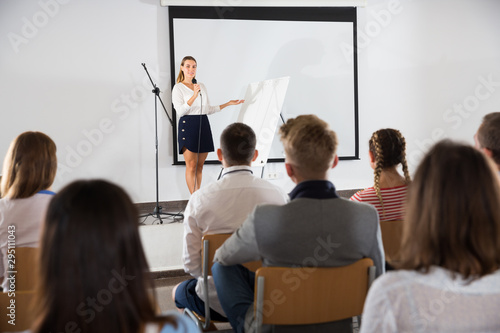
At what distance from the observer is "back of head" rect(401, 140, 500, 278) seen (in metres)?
0.96

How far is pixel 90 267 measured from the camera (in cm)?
Result: 80

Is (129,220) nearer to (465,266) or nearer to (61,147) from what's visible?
(465,266)

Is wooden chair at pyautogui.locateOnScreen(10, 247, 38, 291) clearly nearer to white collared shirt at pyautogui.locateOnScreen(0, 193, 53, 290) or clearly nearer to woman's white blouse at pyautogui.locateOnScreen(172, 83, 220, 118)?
white collared shirt at pyautogui.locateOnScreen(0, 193, 53, 290)

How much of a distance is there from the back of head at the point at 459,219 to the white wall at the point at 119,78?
13.6ft

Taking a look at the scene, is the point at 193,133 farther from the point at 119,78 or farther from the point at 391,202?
the point at 391,202

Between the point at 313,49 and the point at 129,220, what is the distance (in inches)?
216

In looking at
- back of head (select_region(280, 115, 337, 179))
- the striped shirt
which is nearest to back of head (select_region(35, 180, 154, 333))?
back of head (select_region(280, 115, 337, 179))

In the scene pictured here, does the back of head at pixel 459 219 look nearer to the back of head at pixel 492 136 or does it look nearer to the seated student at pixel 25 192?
the back of head at pixel 492 136

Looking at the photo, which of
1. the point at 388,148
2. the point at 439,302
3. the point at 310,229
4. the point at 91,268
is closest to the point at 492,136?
the point at 388,148

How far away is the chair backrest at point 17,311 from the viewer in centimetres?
125

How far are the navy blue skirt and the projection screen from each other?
40cm

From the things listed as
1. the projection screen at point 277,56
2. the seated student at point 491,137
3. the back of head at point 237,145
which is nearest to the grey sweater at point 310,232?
the back of head at point 237,145

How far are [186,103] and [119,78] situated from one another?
3.20 ft

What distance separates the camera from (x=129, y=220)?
840 millimetres
